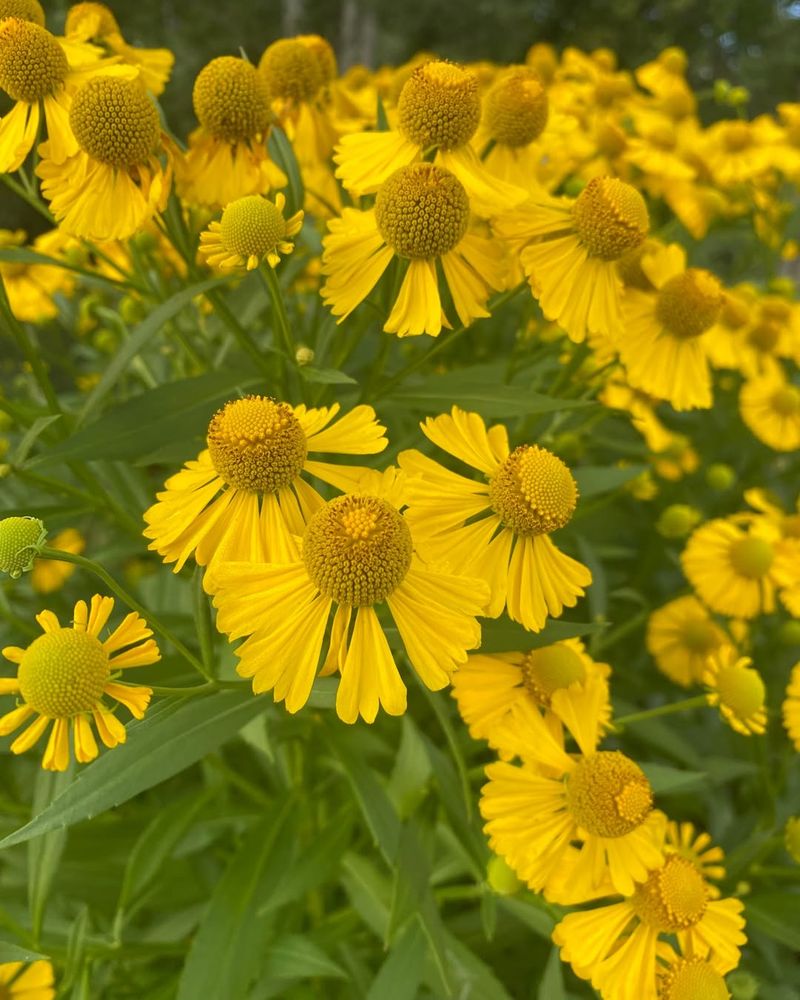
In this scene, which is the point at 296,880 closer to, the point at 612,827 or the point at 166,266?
the point at 612,827

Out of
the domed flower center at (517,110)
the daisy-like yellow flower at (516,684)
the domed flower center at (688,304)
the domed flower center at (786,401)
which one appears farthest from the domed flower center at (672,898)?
the domed flower center at (786,401)

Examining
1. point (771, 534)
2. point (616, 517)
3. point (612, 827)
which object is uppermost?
point (612, 827)

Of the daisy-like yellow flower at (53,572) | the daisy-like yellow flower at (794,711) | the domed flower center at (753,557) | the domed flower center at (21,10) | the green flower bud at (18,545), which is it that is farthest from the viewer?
the daisy-like yellow flower at (53,572)

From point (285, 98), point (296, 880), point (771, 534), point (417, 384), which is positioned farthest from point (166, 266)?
point (771, 534)

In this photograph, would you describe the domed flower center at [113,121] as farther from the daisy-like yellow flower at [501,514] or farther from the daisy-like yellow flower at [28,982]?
the daisy-like yellow flower at [28,982]

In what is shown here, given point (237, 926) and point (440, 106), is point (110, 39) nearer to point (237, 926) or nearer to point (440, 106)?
point (440, 106)
